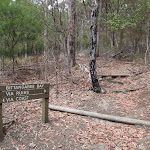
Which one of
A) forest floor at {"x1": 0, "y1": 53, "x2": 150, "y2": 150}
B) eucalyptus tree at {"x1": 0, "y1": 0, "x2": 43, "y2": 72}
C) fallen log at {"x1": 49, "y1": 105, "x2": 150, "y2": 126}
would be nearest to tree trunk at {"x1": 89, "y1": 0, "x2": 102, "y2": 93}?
forest floor at {"x1": 0, "y1": 53, "x2": 150, "y2": 150}

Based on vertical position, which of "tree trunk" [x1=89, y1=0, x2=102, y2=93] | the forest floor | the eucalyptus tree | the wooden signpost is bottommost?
the forest floor

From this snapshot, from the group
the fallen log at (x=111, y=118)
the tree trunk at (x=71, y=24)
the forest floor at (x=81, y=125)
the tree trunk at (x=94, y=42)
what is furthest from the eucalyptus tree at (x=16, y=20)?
the fallen log at (x=111, y=118)

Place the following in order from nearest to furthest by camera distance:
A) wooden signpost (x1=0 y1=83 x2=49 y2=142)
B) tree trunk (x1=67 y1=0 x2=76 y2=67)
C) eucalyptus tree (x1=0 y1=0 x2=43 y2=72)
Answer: wooden signpost (x1=0 y1=83 x2=49 y2=142), eucalyptus tree (x1=0 y1=0 x2=43 y2=72), tree trunk (x1=67 y1=0 x2=76 y2=67)

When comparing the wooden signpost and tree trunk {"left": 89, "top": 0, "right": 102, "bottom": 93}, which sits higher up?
tree trunk {"left": 89, "top": 0, "right": 102, "bottom": 93}

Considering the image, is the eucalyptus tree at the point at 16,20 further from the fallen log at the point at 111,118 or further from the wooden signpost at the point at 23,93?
the wooden signpost at the point at 23,93

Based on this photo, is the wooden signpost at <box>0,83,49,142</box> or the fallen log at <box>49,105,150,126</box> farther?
the fallen log at <box>49,105,150,126</box>

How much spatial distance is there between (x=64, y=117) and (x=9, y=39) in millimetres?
9336

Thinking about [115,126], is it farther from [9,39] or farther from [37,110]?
[9,39]

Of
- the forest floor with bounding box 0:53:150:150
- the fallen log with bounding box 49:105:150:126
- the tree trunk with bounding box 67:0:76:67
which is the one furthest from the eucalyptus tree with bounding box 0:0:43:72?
the fallen log with bounding box 49:105:150:126

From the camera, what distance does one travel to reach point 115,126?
4957 millimetres

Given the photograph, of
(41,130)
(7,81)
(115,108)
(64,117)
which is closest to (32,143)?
(41,130)

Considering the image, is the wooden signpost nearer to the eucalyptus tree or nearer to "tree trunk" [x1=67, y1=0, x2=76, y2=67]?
the eucalyptus tree

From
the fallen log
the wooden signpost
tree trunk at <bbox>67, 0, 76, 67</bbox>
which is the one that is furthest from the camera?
tree trunk at <bbox>67, 0, 76, 67</bbox>

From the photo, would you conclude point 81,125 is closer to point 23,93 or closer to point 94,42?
point 23,93
